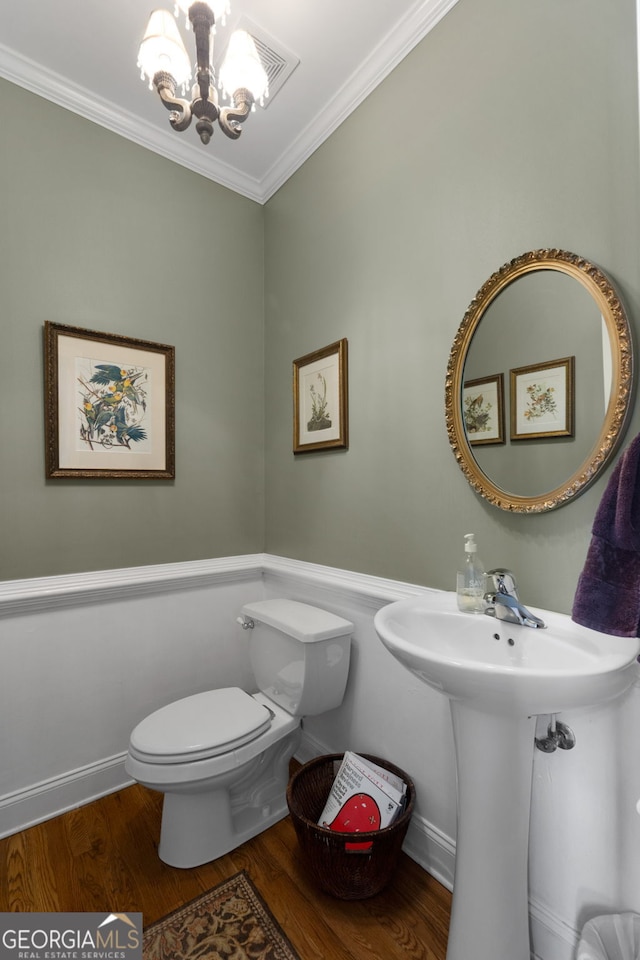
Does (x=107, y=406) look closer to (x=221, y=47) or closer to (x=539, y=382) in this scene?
(x=221, y=47)

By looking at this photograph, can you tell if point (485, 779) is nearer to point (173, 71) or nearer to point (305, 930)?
point (305, 930)

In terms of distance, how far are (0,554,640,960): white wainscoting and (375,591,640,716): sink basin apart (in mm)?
174

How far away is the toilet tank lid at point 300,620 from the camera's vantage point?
5.28ft

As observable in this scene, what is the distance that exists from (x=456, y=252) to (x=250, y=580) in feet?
5.43

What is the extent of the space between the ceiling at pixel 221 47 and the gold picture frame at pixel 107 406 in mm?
898

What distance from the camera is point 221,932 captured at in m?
1.25

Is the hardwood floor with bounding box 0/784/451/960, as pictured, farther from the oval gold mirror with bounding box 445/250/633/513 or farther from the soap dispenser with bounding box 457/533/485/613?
the oval gold mirror with bounding box 445/250/633/513

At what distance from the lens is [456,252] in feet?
4.59

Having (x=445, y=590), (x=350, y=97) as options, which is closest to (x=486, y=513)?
(x=445, y=590)

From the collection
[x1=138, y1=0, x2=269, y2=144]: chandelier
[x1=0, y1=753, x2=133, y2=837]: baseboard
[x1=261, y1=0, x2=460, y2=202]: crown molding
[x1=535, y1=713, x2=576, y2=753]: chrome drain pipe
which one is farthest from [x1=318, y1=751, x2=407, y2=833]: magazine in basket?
[x1=261, y1=0, x2=460, y2=202]: crown molding

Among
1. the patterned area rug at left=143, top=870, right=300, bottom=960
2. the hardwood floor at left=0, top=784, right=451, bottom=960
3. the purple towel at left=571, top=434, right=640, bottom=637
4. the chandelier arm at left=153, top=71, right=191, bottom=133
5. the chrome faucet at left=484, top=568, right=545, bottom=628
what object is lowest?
the hardwood floor at left=0, top=784, right=451, bottom=960

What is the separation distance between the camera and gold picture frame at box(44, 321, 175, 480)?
1.73 metres

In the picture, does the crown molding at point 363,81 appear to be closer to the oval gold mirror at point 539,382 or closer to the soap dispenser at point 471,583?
the oval gold mirror at point 539,382

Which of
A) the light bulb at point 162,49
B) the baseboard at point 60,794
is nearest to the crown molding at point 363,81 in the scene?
the light bulb at point 162,49
